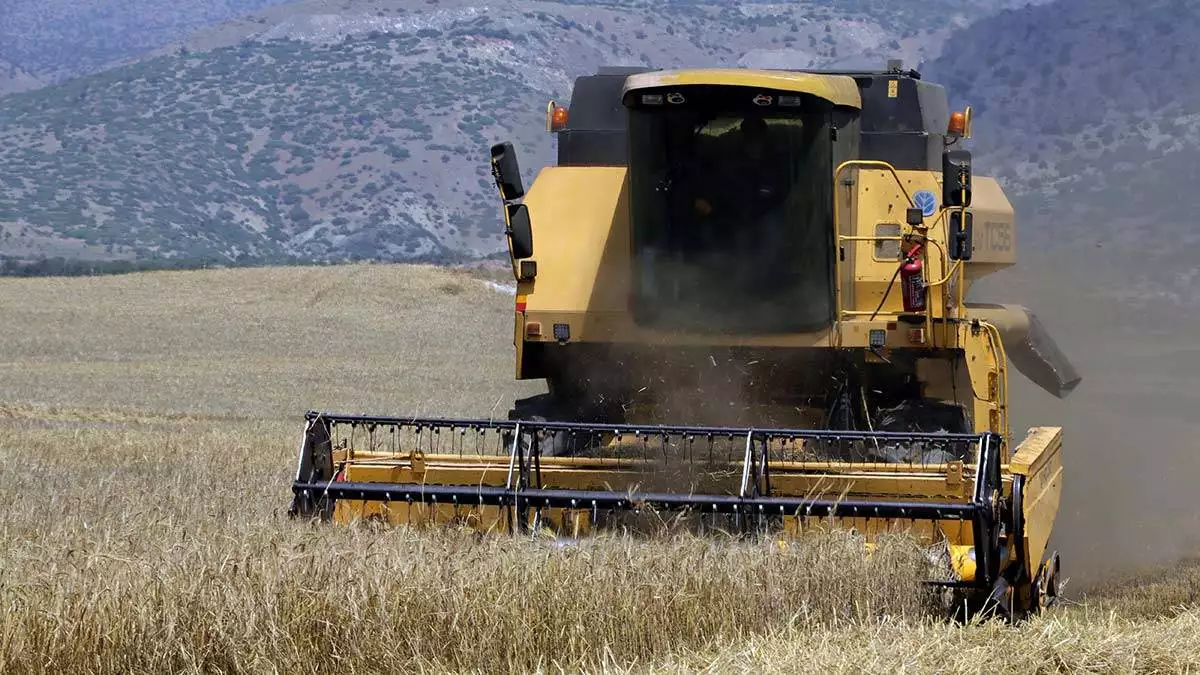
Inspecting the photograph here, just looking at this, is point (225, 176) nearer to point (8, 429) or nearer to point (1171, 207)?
point (1171, 207)

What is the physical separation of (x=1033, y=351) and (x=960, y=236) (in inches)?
153

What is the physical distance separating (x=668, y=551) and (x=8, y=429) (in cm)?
1098

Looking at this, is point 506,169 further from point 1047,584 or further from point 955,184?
point 1047,584

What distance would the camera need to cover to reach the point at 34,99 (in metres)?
144

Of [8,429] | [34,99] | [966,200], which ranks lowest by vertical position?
[8,429]

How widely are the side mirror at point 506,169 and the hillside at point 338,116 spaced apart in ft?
206

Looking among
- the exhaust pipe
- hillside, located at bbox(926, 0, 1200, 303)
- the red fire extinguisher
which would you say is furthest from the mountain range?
the red fire extinguisher

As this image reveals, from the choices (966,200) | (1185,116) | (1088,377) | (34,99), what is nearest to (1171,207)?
(1185,116)

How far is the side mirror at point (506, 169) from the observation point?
9.09m

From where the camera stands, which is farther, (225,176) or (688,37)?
(688,37)

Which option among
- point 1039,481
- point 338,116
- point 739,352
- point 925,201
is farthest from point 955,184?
point 338,116

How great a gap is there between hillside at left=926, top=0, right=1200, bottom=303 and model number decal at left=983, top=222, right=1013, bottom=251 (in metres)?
20.0

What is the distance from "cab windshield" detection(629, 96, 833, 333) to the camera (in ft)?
29.2

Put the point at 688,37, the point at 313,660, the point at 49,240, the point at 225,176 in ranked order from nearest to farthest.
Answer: the point at 313,660, the point at 49,240, the point at 225,176, the point at 688,37
